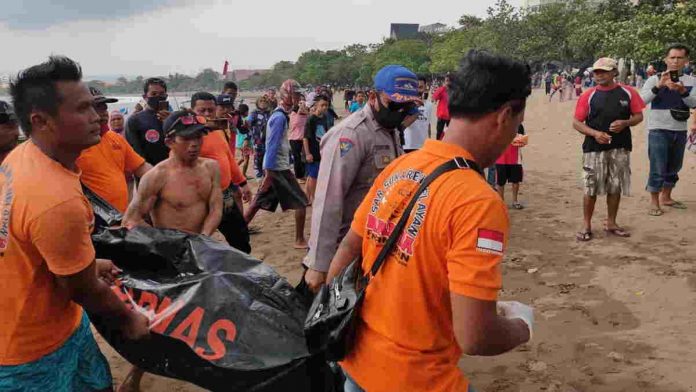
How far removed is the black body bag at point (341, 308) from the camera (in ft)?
A: 5.40

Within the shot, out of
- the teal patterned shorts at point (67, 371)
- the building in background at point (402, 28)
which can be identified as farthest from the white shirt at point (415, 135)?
the building in background at point (402, 28)

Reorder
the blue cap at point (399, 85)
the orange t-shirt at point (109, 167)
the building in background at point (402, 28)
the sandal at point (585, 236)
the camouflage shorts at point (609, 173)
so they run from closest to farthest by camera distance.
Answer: the blue cap at point (399, 85) → the orange t-shirt at point (109, 167) → the camouflage shorts at point (609, 173) → the sandal at point (585, 236) → the building in background at point (402, 28)

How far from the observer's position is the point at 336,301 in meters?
1.75

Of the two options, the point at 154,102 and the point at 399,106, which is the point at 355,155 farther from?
the point at 154,102

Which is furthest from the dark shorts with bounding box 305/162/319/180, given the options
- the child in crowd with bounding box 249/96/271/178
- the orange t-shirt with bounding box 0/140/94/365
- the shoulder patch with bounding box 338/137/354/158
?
the orange t-shirt with bounding box 0/140/94/365

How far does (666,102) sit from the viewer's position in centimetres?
666

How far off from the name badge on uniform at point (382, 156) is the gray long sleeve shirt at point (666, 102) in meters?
4.75

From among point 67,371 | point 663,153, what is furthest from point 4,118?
point 663,153

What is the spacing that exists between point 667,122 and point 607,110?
5.22 ft

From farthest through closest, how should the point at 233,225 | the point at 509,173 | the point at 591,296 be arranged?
the point at 509,173 < the point at 233,225 < the point at 591,296

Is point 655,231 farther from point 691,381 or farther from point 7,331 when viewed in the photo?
point 7,331

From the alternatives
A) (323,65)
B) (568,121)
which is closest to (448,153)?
(568,121)

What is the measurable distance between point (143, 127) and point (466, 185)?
4378mm

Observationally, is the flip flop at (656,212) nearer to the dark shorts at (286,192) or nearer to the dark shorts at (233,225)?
the dark shorts at (286,192)
